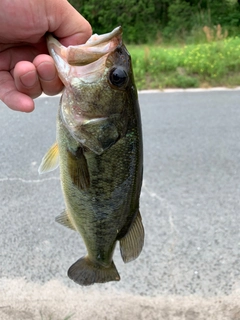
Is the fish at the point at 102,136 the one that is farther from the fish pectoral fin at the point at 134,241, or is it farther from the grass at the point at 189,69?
the grass at the point at 189,69

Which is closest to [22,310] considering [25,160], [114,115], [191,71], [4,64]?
[4,64]

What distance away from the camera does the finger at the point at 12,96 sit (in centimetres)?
164

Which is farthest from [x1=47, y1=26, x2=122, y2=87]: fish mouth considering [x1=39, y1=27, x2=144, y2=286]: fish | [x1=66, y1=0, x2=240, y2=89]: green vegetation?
[x1=66, y1=0, x2=240, y2=89]: green vegetation

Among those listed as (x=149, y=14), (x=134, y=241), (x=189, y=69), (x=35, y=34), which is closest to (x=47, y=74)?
(x=35, y=34)

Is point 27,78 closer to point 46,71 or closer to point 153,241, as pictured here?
point 46,71

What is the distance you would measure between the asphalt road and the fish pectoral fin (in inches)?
57.9

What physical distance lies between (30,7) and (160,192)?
9.21ft

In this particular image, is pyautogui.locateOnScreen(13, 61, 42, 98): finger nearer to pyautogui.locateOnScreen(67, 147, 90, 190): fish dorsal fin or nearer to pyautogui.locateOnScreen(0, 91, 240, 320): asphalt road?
pyautogui.locateOnScreen(67, 147, 90, 190): fish dorsal fin

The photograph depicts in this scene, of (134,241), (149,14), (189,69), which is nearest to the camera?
(134,241)

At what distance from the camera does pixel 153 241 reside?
11.1 feet

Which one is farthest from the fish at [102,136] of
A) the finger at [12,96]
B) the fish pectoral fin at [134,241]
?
the finger at [12,96]

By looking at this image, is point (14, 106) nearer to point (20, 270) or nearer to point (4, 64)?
point (4, 64)

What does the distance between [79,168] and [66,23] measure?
639 mm

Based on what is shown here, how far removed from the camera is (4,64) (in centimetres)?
183
